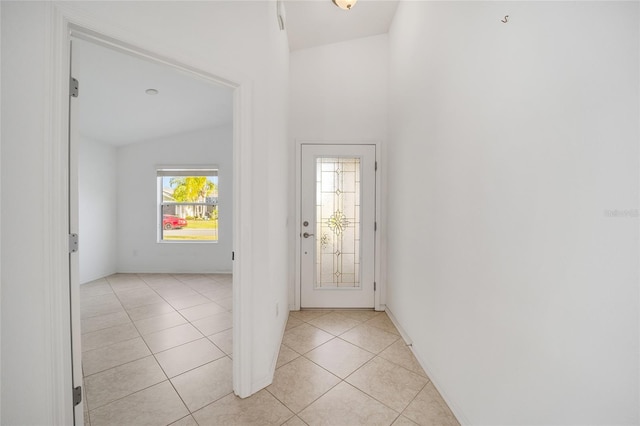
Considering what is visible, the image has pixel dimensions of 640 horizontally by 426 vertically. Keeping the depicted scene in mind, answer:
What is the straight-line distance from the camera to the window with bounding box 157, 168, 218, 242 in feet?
17.4

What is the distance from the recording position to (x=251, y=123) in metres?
1.71

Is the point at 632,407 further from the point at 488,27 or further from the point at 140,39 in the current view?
the point at 140,39

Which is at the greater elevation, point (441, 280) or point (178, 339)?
point (441, 280)

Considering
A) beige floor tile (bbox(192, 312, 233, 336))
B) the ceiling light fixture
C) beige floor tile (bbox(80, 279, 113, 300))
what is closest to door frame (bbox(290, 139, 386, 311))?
beige floor tile (bbox(192, 312, 233, 336))

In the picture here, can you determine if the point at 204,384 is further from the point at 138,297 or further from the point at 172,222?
the point at 172,222

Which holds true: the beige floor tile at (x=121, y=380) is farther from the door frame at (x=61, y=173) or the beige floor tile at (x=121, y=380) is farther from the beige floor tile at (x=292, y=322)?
the beige floor tile at (x=292, y=322)

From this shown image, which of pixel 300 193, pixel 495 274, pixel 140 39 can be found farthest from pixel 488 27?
pixel 300 193

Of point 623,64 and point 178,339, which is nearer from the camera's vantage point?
point 623,64

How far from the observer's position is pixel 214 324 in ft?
9.50

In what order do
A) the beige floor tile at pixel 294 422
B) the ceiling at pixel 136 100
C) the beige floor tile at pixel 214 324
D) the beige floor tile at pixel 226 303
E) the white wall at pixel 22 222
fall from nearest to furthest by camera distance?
the white wall at pixel 22 222, the beige floor tile at pixel 294 422, the ceiling at pixel 136 100, the beige floor tile at pixel 214 324, the beige floor tile at pixel 226 303

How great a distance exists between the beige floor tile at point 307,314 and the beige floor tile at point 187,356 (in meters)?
0.94

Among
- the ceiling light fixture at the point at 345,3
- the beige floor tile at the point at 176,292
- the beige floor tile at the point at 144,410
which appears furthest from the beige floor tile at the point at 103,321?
the ceiling light fixture at the point at 345,3

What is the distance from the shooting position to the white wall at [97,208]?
4.50m

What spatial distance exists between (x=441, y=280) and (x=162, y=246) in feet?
17.6
